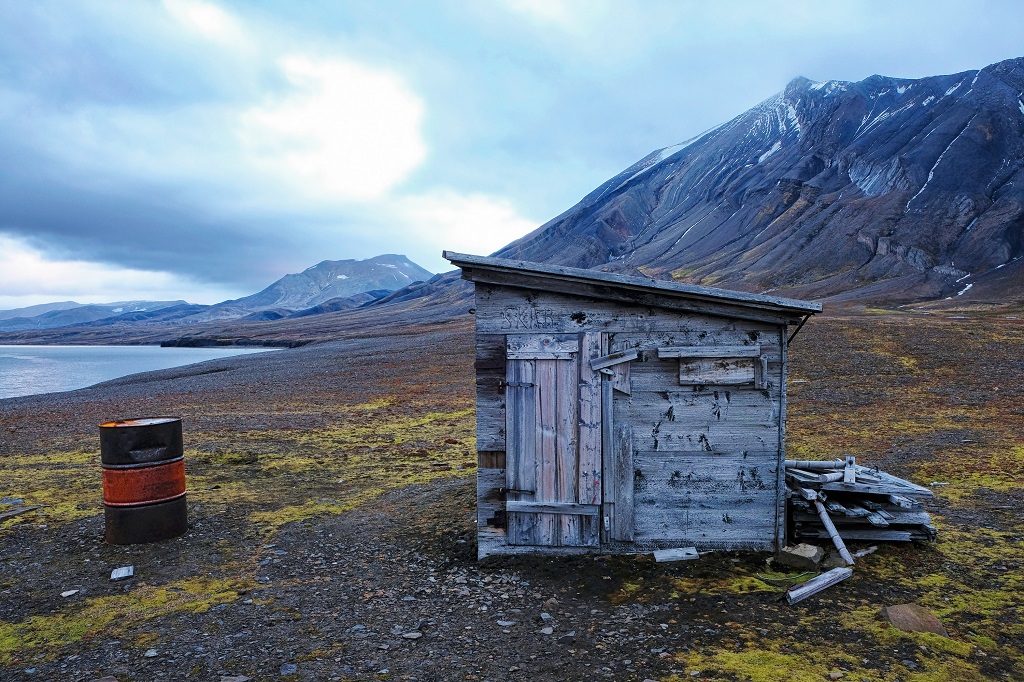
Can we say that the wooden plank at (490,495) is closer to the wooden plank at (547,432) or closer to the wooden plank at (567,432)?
the wooden plank at (547,432)

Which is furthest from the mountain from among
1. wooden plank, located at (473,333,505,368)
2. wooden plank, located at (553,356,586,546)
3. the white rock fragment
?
the white rock fragment

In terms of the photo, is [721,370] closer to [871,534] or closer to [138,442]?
[871,534]

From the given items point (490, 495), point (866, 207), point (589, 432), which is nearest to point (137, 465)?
point (490, 495)

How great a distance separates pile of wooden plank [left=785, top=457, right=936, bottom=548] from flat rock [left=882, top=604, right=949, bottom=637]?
60.8 inches

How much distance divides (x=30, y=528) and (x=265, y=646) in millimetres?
6032

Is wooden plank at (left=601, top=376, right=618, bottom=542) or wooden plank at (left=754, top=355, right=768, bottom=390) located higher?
wooden plank at (left=754, top=355, right=768, bottom=390)

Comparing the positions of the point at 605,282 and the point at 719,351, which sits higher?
the point at 605,282

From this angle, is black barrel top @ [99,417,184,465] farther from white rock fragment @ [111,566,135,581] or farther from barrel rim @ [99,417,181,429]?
white rock fragment @ [111,566,135,581]

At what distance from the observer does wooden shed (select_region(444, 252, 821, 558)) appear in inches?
320

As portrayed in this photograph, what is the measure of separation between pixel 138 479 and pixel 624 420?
22.1ft

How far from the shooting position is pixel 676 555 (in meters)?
8.02

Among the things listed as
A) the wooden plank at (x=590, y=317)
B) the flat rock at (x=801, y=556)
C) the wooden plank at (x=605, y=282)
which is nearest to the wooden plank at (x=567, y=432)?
the wooden plank at (x=590, y=317)

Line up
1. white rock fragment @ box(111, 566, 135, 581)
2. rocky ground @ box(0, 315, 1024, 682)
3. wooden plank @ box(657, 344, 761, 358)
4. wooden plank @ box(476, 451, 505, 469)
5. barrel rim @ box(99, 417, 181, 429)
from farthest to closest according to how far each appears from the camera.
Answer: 1. barrel rim @ box(99, 417, 181, 429)
2. wooden plank @ box(476, 451, 505, 469)
3. wooden plank @ box(657, 344, 761, 358)
4. white rock fragment @ box(111, 566, 135, 581)
5. rocky ground @ box(0, 315, 1024, 682)

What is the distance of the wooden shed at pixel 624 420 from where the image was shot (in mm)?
8117
